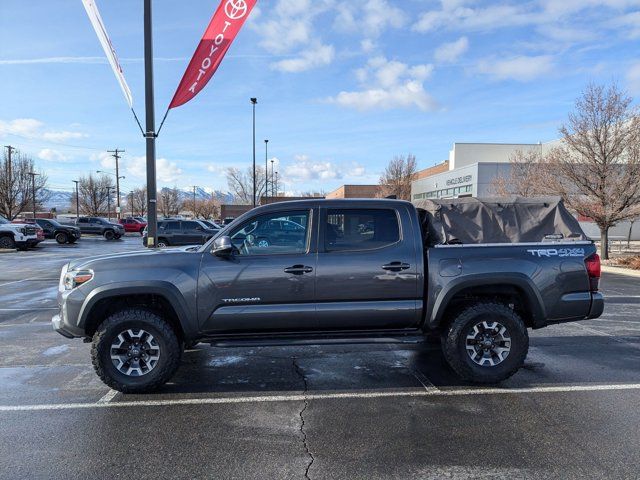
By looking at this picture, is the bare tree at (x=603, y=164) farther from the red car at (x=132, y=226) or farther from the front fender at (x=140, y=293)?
the red car at (x=132, y=226)

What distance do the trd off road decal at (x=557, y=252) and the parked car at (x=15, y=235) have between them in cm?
2595

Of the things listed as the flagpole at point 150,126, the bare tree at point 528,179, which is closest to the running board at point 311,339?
the flagpole at point 150,126

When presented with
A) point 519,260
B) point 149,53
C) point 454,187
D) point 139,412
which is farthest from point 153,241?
point 454,187

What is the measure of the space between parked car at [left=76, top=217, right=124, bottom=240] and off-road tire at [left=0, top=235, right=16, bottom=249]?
510 inches

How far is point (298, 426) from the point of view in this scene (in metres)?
3.89

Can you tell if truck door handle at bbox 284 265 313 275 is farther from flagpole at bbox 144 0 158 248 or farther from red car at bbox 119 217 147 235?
red car at bbox 119 217 147 235

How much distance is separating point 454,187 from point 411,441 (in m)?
39.4

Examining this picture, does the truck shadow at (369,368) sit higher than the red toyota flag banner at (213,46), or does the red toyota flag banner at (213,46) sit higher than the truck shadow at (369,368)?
the red toyota flag banner at (213,46)

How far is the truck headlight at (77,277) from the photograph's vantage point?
14.9 ft

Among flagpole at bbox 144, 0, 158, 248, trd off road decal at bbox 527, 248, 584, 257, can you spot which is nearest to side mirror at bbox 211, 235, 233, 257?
trd off road decal at bbox 527, 248, 584, 257

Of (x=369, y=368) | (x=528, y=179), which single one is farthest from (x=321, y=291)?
(x=528, y=179)

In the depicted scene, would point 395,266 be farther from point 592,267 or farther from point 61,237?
point 61,237

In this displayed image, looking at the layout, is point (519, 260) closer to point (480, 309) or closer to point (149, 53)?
point (480, 309)

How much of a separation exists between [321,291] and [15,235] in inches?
969
